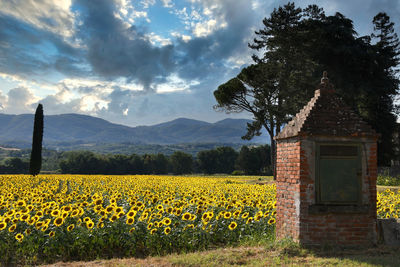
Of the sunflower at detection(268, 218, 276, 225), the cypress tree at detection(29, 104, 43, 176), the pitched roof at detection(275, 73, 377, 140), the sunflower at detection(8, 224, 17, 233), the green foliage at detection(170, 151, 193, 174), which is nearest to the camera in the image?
the pitched roof at detection(275, 73, 377, 140)

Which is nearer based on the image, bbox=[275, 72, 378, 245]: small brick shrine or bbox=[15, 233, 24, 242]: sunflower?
bbox=[275, 72, 378, 245]: small brick shrine

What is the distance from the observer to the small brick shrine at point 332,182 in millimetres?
6863

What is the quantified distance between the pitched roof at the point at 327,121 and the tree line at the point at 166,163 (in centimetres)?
6000

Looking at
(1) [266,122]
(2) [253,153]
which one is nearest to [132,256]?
(1) [266,122]

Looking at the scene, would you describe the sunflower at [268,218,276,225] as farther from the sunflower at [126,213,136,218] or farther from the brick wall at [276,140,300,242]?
the sunflower at [126,213,136,218]

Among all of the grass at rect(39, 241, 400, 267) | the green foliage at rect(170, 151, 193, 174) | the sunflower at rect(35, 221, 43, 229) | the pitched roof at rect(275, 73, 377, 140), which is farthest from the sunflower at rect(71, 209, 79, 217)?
the green foliage at rect(170, 151, 193, 174)

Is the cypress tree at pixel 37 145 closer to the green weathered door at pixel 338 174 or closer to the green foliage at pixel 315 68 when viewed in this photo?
the green foliage at pixel 315 68

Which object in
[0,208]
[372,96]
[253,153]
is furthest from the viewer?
[253,153]

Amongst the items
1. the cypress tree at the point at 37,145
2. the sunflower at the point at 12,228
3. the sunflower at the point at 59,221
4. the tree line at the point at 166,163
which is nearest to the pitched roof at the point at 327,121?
the sunflower at the point at 59,221

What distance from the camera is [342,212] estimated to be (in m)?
6.87

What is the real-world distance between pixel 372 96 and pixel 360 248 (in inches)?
1040

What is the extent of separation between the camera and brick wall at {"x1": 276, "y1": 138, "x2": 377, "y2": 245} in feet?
22.5

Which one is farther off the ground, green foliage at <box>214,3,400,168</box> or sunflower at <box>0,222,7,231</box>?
green foliage at <box>214,3,400,168</box>

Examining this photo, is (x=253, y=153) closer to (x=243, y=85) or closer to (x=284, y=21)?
(x=243, y=85)
